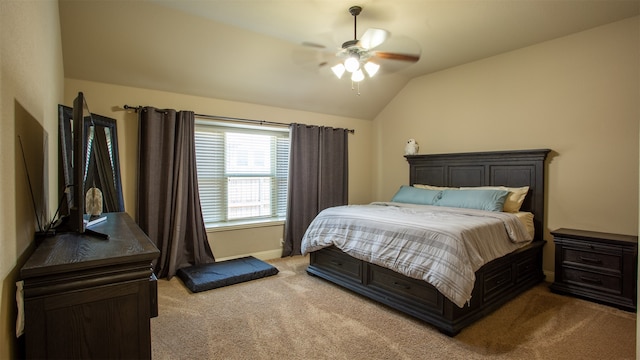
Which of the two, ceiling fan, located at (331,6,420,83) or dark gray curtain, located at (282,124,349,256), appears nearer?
ceiling fan, located at (331,6,420,83)

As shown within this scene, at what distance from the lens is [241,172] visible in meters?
4.43

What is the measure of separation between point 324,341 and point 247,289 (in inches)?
49.5

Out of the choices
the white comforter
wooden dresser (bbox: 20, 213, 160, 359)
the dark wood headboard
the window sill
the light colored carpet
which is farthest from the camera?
the window sill

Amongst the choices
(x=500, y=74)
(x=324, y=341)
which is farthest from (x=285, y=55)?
(x=324, y=341)

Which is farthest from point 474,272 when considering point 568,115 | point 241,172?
point 241,172

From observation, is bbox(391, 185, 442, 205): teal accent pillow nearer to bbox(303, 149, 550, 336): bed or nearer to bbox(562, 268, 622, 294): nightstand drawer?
bbox(303, 149, 550, 336): bed

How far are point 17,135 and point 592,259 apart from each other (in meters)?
4.29

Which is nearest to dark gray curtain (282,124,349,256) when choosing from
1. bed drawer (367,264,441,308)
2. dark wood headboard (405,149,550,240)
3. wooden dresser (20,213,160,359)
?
dark wood headboard (405,149,550,240)

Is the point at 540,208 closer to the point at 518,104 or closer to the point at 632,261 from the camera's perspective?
the point at 632,261

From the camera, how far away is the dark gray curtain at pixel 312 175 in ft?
15.0

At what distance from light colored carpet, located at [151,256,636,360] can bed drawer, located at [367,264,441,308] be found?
17cm

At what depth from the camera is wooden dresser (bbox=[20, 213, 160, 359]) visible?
1014mm

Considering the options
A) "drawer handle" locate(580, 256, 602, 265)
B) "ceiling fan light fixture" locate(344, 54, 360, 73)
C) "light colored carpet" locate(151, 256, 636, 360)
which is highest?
"ceiling fan light fixture" locate(344, 54, 360, 73)

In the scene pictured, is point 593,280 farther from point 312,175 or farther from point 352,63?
point 312,175
